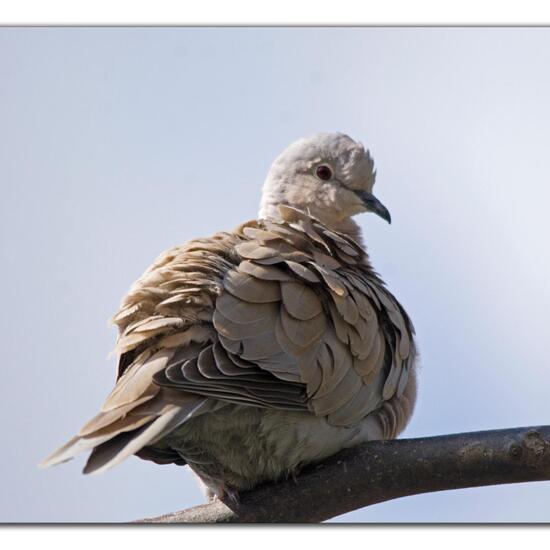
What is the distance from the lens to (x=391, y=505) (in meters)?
2.84

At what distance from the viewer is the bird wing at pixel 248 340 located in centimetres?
221

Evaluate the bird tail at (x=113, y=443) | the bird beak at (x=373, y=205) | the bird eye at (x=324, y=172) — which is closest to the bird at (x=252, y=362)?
the bird tail at (x=113, y=443)

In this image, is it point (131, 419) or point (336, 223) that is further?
point (336, 223)

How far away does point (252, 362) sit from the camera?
236cm

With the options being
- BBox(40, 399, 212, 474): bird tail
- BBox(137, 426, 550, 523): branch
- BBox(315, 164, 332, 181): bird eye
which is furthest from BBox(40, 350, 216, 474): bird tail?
BBox(315, 164, 332, 181): bird eye

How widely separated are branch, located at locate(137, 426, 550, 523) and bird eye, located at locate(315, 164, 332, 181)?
4.28 feet

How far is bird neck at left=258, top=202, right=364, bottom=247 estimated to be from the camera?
139 inches

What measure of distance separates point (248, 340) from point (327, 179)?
1.32m

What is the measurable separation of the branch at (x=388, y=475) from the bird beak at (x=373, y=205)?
3.66 ft
